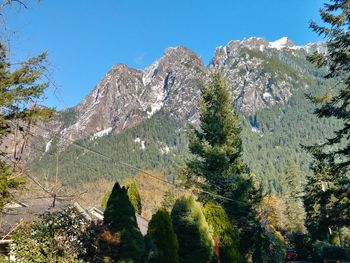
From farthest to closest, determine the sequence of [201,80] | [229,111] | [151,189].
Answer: [151,189]
[201,80]
[229,111]

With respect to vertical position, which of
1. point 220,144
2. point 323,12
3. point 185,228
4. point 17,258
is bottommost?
point 17,258

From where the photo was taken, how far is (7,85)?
43.0ft

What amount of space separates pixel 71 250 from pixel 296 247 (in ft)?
141

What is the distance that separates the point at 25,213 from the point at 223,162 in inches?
554

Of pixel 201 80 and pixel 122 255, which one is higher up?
pixel 201 80

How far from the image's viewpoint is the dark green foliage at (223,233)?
2094 cm

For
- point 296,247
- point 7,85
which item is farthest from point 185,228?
point 296,247

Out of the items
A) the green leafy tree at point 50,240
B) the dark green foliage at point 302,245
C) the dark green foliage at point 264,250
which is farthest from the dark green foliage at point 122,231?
the dark green foliage at point 302,245

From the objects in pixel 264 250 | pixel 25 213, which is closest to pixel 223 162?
pixel 264 250

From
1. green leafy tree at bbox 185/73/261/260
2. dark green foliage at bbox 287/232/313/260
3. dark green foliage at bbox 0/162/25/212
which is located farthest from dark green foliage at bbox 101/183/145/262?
dark green foliage at bbox 287/232/313/260

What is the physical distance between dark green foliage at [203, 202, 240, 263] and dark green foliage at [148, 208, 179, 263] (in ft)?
17.9

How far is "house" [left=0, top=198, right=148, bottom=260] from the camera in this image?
43.6 feet

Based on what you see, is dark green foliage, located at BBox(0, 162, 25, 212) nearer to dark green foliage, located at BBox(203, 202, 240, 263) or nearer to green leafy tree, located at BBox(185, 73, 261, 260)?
dark green foliage, located at BBox(203, 202, 240, 263)

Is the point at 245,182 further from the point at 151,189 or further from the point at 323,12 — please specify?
the point at 151,189
